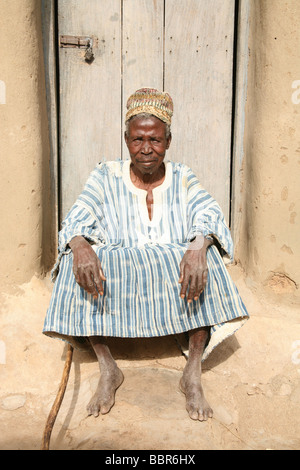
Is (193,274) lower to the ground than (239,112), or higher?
lower

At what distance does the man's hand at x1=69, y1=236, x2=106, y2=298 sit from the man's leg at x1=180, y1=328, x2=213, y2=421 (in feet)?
1.93

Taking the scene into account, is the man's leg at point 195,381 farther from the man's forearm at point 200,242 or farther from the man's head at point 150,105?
the man's head at point 150,105

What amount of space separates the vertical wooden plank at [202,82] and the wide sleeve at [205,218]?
0.69 meters

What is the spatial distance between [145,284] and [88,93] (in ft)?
5.12

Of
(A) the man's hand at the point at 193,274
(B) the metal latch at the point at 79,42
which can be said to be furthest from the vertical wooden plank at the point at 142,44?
(A) the man's hand at the point at 193,274

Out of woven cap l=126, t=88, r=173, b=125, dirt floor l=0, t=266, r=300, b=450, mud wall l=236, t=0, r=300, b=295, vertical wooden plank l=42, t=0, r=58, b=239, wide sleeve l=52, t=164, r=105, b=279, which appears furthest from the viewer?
vertical wooden plank l=42, t=0, r=58, b=239

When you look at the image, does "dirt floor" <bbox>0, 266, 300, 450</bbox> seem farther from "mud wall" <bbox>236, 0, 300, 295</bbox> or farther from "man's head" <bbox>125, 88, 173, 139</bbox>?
"man's head" <bbox>125, 88, 173, 139</bbox>

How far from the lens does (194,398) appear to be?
226 cm

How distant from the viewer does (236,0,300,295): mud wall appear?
2865 millimetres

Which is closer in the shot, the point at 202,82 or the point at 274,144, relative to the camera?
the point at 274,144

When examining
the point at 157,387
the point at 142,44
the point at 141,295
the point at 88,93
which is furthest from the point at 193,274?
the point at 142,44

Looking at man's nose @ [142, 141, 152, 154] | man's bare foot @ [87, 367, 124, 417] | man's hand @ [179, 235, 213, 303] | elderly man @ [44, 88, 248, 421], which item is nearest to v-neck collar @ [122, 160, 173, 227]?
elderly man @ [44, 88, 248, 421]

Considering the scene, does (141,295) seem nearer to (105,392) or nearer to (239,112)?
(105,392)

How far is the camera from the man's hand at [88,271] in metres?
2.27
